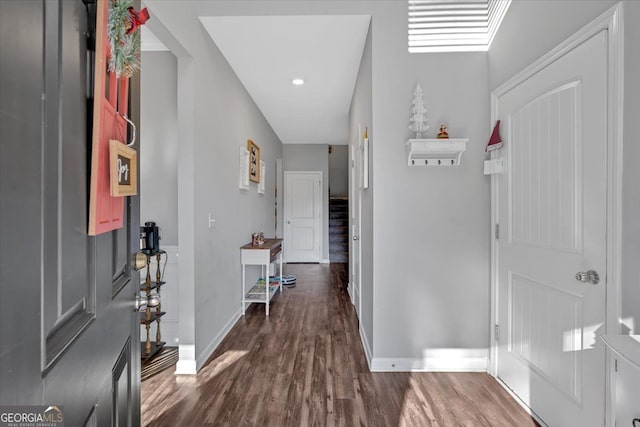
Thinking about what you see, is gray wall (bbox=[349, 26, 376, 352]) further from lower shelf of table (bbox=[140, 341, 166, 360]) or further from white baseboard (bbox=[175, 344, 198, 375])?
lower shelf of table (bbox=[140, 341, 166, 360])

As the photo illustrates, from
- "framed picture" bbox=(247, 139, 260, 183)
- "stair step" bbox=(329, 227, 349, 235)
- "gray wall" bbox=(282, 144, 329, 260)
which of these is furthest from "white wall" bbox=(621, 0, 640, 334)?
"stair step" bbox=(329, 227, 349, 235)

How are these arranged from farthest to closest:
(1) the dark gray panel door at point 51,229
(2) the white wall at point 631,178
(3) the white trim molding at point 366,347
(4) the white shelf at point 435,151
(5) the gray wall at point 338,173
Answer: (5) the gray wall at point 338,173, (3) the white trim molding at point 366,347, (4) the white shelf at point 435,151, (2) the white wall at point 631,178, (1) the dark gray panel door at point 51,229

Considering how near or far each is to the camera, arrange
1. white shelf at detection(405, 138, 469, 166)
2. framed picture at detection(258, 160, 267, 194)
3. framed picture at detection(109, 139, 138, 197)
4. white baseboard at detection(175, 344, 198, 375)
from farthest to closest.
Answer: framed picture at detection(258, 160, 267, 194) < white baseboard at detection(175, 344, 198, 375) < white shelf at detection(405, 138, 469, 166) < framed picture at detection(109, 139, 138, 197)

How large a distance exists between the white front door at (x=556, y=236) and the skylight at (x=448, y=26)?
516 millimetres

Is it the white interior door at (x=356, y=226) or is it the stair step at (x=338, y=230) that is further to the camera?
the stair step at (x=338, y=230)

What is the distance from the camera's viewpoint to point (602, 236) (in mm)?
1428

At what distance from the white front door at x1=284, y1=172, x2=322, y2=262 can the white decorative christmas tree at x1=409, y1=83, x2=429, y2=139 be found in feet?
15.8

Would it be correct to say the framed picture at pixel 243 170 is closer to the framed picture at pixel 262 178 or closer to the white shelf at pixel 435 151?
the framed picture at pixel 262 178

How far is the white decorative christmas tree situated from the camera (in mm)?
2252

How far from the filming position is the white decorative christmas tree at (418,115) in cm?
225

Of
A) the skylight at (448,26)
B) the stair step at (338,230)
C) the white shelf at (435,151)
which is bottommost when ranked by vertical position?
the stair step at (338,230)

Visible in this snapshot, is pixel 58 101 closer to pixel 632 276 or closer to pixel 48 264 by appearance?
pixel 48 264

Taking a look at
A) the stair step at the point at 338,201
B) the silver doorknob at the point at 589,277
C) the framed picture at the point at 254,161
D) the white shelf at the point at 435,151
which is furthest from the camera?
the stair step at the point at 338,201

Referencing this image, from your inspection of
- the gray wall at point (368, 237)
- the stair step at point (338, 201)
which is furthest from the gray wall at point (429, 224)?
the stair step at point (338, 201)
